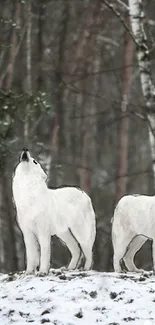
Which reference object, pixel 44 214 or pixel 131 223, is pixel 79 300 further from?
A: pixel 131 223

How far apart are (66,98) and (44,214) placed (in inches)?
562

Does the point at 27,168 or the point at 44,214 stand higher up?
the point at 27,168

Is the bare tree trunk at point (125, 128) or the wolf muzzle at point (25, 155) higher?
the bare tree trunk at point (125, 128)

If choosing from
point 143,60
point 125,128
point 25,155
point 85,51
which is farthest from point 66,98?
point 25,155

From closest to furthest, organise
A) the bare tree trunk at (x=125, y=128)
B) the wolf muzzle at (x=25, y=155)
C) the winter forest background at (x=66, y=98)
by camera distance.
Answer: the wolf muzzle at (x=25, y=155) → the winter forest background at (x=66, y=98) → the bare tree trunk at (x=125, y=128)

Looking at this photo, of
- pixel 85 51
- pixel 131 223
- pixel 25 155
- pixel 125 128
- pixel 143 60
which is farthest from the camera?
pixel 85 51

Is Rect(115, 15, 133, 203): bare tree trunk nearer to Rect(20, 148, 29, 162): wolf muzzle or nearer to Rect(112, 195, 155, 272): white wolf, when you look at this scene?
Rect(112, 195, 155, 272): white wolf

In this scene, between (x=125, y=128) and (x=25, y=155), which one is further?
(x=125, y=128)

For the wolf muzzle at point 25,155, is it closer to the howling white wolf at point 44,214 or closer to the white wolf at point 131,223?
the howling white wolf at point 44,214

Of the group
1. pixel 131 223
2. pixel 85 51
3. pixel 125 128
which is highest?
pixel 85 51

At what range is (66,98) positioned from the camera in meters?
23.7

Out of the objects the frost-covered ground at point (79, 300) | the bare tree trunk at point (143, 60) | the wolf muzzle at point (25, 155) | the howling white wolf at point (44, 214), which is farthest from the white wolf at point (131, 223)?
the bare tree trunk at point (143, 60)

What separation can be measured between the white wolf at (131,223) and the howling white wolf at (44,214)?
1.08 feet

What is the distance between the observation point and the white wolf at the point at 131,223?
388 inches
